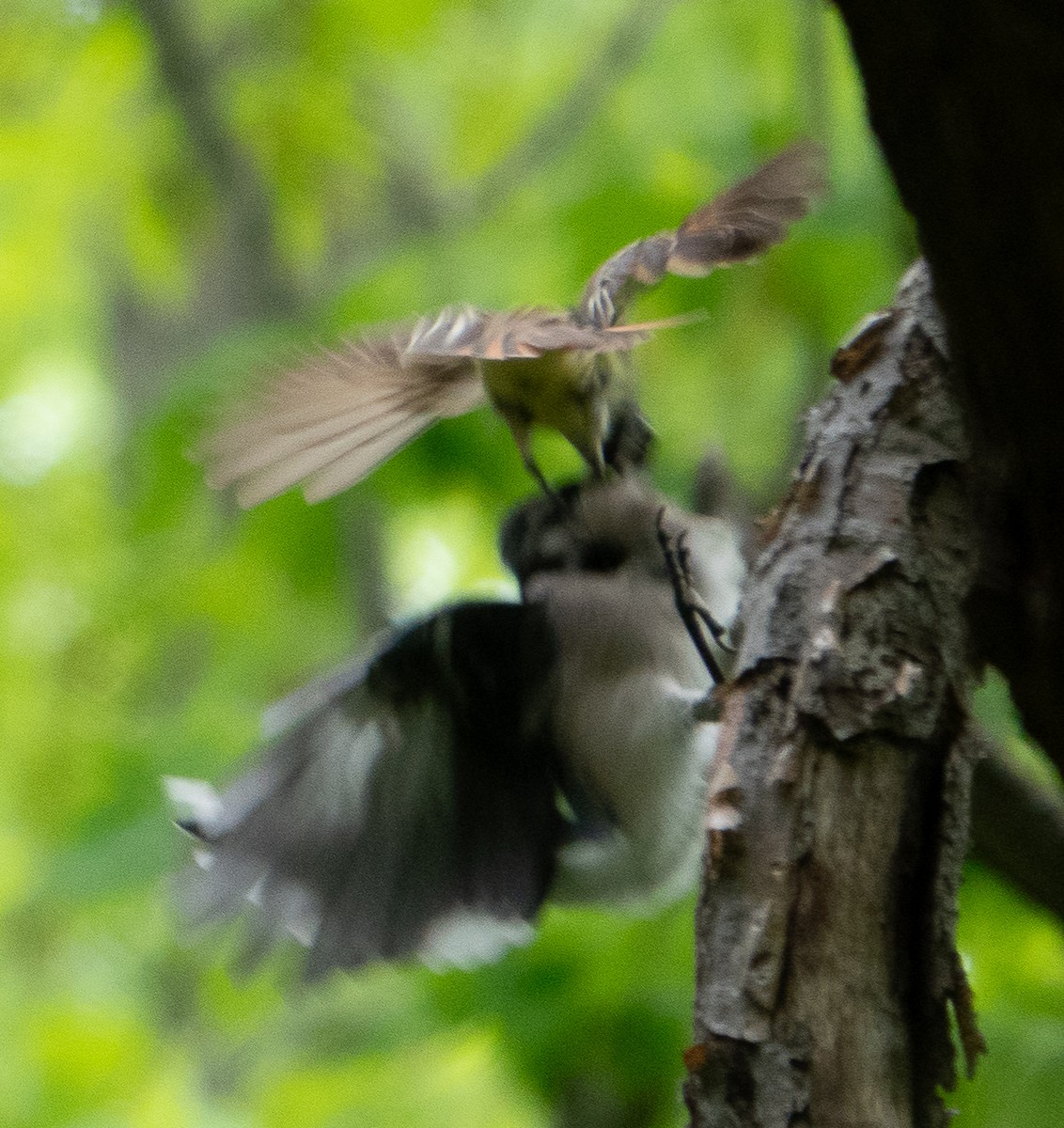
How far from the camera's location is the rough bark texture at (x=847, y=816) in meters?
0.76

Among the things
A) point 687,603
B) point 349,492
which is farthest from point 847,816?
point 349,492

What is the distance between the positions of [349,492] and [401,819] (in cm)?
Answer: 101

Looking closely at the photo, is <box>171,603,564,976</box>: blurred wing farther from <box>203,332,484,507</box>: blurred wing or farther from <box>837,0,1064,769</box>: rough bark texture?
<box>837,0,1064,769</box>: rough bark texture

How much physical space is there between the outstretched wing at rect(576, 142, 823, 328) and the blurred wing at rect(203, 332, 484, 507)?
0.11 metres

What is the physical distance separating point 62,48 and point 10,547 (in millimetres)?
1025

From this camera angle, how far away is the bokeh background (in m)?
1.61

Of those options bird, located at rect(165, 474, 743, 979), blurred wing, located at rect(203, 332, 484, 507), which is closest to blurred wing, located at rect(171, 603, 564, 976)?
bird, located at rect(165, 474, 743, 979)

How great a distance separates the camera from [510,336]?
0.78 metres

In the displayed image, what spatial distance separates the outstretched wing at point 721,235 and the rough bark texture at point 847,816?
0.47 feet

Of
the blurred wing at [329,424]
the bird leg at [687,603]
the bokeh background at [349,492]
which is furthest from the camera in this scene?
the bokeh background at [349,492]

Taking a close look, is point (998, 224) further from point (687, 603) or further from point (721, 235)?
point (687, 603)

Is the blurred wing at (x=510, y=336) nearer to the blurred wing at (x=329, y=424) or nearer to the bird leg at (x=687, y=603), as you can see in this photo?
the blurred wing at (x=329, y=424)

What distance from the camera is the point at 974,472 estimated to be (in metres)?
0.53

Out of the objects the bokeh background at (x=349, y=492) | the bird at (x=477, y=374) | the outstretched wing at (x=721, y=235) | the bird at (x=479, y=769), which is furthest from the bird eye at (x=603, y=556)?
the bokeh background at (x=349, y=492)
